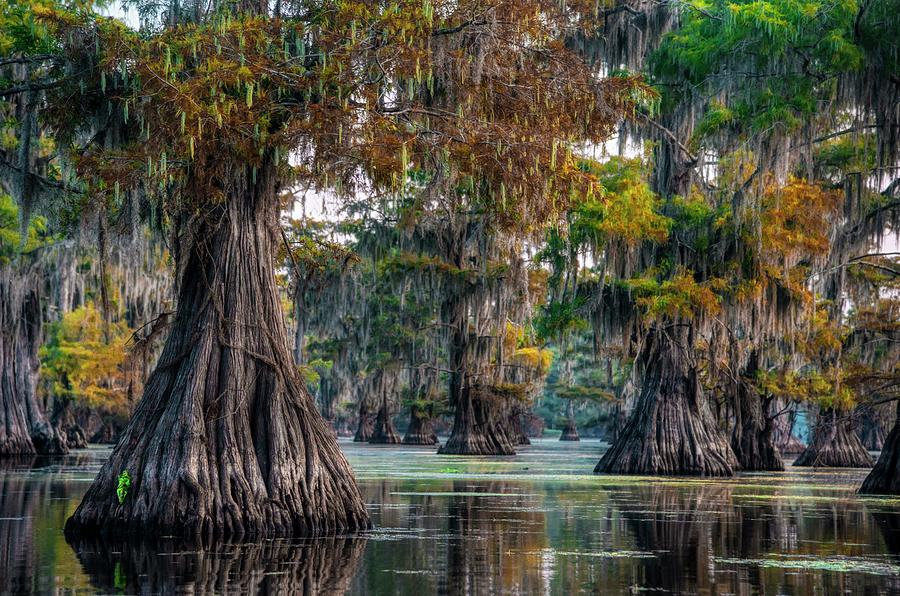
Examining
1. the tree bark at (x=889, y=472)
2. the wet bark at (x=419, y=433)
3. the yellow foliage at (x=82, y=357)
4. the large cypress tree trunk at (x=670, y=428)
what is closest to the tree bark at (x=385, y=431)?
the wet bark at (x=419, y=433)

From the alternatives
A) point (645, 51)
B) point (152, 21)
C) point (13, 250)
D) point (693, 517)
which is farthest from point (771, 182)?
point (13, 250)

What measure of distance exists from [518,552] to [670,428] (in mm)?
15786

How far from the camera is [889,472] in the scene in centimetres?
1767

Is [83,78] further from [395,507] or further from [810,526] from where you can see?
[810,526]

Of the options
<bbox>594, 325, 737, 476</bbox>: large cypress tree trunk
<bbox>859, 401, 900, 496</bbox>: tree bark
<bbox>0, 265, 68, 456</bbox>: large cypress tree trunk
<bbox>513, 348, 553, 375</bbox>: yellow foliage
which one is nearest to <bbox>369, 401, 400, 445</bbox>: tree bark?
<bbox>513, 348, 553, 375</bbox>: yellow foliage

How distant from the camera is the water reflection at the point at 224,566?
23.7ft

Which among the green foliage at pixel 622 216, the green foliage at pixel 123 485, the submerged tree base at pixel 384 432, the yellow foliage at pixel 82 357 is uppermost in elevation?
the green foliage at pixel 622 216

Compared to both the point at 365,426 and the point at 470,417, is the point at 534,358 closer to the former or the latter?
the point at 470,417

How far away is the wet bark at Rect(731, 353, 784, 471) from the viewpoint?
3164 cm

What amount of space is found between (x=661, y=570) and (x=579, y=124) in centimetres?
500

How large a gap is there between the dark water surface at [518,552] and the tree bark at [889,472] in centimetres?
99

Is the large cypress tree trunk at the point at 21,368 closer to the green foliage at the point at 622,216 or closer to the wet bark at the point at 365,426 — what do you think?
the green foliage at the point at 622,216

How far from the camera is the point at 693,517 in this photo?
43.4ft

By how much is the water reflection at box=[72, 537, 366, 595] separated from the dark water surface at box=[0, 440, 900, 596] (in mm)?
17
